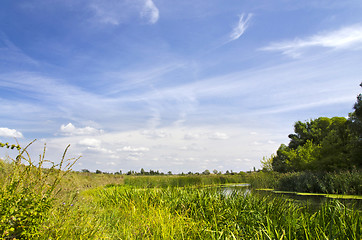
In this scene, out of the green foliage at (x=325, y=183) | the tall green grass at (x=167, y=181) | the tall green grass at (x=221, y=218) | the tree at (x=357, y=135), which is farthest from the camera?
the tree at (x=357, y=135)

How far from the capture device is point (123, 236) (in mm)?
4738

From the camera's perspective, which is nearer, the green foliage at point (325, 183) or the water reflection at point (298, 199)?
the water reflection at point (298, 199)

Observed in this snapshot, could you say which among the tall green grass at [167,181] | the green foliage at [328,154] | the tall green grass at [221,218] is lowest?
the tall green grass at [221,218]

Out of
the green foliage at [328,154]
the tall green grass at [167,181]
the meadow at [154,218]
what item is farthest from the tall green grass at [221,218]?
the green foliage at [328,154]

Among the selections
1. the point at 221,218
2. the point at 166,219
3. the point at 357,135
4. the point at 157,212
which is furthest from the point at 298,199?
the point at 357,135

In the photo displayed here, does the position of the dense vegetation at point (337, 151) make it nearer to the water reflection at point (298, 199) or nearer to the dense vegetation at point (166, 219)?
the water reflection at point (298, 199)

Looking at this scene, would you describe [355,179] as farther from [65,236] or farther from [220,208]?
[65,236]

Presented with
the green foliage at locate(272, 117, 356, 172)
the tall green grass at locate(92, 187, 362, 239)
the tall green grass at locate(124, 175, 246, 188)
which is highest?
the green foliage at locate(272, 117, 356, 172)

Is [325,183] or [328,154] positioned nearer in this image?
[325,183]

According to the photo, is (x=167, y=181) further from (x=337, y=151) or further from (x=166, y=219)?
(x=337, y=151)

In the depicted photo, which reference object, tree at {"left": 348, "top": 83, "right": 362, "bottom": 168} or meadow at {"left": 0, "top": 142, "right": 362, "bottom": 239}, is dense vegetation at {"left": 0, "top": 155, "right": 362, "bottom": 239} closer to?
meadow at {"left": 0, "top": 142, "right": 362, "bottom": 239}

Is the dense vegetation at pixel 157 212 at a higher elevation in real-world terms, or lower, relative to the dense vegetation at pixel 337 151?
lower

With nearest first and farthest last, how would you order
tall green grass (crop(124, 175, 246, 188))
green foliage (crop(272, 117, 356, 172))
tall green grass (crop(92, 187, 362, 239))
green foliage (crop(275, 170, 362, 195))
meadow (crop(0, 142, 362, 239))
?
meadow (crop(0, 142, 362, 239))
tall green grass (crop(92, 187, 362, 239))
green foliage (crop(275, 170, 362, 195))
tall green grass (crop(124, 175, 246, 188))
green foliage (crop(272, 117, 356, 172))

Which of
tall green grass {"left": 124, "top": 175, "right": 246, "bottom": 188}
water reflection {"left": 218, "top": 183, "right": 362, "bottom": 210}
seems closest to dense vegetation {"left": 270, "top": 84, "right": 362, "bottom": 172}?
tall green grass {"left": 124, "top": 175, "right": 246, "bottom": 188}
